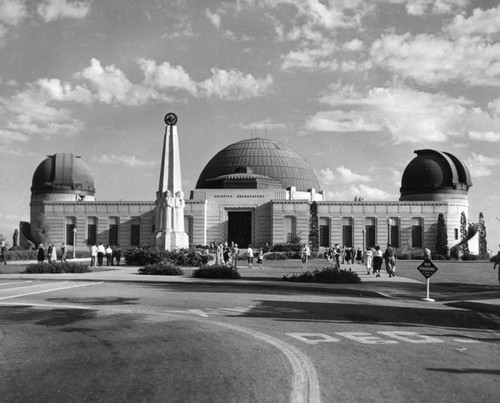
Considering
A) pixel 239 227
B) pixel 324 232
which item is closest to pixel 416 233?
pixel 324 232

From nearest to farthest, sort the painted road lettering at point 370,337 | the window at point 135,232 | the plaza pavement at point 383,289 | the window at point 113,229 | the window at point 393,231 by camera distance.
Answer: the painted road lettering at point 370,337, the plaza pavement at point 383,289, the window at point 393,231, the window at point 135,232, the window at point 113,229

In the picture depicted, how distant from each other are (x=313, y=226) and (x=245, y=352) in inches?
2720

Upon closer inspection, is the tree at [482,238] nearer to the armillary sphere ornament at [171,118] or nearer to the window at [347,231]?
the window at [347,231]

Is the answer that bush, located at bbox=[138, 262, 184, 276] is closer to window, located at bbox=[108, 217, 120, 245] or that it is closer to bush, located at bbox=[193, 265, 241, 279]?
bush, located at bbox=[193, 265, 241, 279]

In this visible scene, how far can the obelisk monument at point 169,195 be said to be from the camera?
4500cm

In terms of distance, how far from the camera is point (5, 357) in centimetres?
900

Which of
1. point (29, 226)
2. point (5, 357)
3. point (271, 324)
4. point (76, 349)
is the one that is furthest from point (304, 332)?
point (29, 226)

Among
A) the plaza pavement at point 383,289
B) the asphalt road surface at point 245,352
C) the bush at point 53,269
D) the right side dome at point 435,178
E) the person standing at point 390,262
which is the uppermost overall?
the right side dome at point 435,178

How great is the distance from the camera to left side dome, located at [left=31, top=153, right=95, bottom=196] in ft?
300

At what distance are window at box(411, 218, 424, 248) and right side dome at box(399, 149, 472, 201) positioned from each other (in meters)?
6.69

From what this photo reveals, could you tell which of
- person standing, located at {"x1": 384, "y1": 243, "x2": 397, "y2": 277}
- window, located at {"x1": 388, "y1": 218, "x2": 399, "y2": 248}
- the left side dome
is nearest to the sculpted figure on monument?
person standing, located at {"x1": 384, "y1": 243, "x2": 397, "y2": 277}

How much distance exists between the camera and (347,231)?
79750mm

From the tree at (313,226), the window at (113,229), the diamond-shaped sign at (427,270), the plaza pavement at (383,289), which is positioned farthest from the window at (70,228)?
the diamond-shaped sign at (427,270)

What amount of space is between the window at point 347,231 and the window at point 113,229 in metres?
30.0
